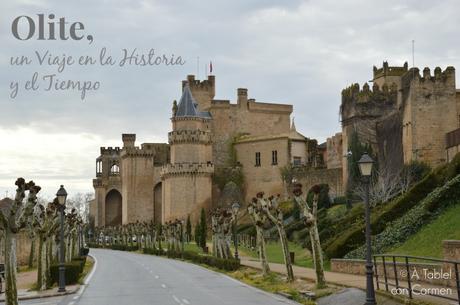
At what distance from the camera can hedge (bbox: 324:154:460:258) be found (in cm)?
3450

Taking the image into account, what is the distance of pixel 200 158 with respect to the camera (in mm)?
88438

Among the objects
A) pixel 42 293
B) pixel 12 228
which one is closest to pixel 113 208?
pixel 42 293

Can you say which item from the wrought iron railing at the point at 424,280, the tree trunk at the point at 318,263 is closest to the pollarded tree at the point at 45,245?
the tree trunk at the point at 318,263

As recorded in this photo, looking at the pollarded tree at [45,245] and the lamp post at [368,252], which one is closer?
the lamp post at [368,252]

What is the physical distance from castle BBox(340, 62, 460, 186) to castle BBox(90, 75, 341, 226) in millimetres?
28075

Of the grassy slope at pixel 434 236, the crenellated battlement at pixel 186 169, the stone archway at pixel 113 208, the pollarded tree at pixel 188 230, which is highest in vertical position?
the crenellated battlement at pixel 186 169

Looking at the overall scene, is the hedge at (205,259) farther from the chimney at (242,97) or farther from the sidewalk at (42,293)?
the chimney at (242,97)

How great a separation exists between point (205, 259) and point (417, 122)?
1754cm

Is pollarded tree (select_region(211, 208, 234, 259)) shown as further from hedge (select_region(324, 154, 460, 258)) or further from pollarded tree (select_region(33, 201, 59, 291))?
pollarded tree (select_region(33, 201, 59, 291))

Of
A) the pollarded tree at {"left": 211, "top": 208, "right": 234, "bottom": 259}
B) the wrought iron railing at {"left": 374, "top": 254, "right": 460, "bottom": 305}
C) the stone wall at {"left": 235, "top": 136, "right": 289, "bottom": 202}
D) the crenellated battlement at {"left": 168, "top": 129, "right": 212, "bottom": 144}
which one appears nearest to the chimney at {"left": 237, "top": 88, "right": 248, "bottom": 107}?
the stone wall at {"left": 235, "top": 136, "right": 289, "bottom": 202}

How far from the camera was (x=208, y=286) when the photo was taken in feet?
93.9

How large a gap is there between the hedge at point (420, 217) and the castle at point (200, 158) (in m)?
54.5

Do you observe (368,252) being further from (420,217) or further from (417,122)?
(417,122)

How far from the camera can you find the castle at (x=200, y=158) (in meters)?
87.8
